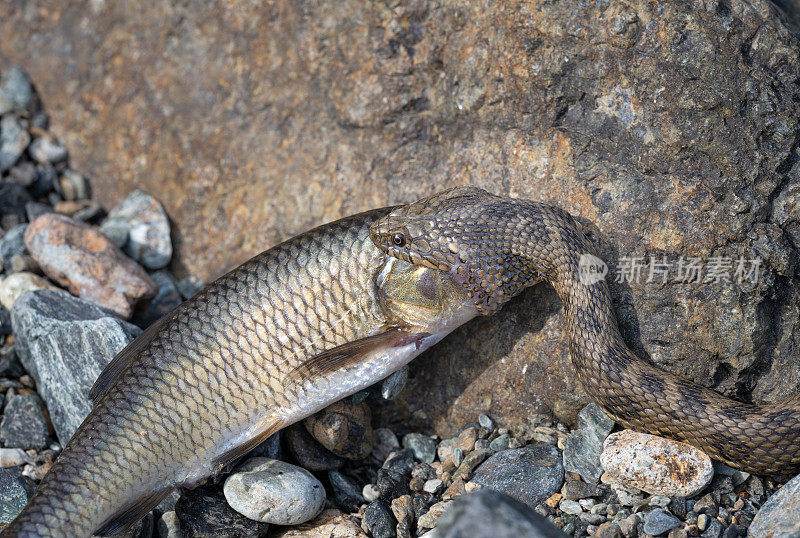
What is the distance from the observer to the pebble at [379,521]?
4.64 meters

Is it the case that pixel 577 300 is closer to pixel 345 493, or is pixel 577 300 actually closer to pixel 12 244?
pixel 345 493

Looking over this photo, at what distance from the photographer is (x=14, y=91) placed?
307 inches

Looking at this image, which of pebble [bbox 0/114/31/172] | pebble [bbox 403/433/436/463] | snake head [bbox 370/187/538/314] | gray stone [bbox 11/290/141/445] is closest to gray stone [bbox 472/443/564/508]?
pebble [bbox 403/433/436/463]

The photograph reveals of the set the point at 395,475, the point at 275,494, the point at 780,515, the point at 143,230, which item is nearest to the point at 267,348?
the point at 275,494

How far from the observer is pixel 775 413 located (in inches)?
165

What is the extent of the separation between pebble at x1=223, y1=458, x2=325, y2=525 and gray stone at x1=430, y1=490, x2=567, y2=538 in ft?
5.74

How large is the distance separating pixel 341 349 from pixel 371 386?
67 cm

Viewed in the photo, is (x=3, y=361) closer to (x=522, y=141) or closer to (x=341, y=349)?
(x=341, y=349)

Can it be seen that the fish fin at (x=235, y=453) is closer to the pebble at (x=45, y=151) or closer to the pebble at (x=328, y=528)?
the pebble at (x=328, y=528)

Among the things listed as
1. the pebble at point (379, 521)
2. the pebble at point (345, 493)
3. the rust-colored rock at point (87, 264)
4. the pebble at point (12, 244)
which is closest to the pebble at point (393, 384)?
the pebble at point (345, 493)

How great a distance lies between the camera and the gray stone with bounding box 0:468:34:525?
15.5 ft

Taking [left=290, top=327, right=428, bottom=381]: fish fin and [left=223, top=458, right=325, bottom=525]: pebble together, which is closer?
[left=223, top=458, right=325, bottom=525]: pebble

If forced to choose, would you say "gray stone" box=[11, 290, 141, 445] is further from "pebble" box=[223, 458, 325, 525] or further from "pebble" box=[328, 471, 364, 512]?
"pebble" box=[328, 471, 364, 512]

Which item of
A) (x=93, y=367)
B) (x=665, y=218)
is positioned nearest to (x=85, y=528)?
(x=93, y=367)
